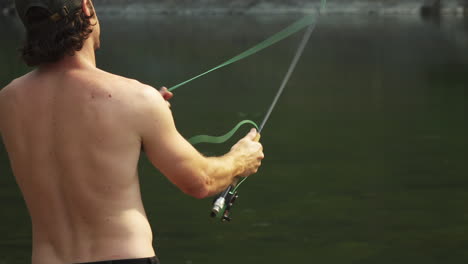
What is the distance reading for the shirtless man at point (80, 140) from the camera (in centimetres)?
255

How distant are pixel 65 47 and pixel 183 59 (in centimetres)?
2207

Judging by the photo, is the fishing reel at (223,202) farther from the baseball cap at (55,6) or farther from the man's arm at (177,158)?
the baseball cap at (55,6)

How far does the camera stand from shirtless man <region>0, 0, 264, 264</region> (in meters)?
2.55

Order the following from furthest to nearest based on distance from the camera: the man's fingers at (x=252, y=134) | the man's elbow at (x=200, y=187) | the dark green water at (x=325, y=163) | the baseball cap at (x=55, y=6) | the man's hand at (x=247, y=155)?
the dark green water at (x=325, y=163) → the man's fingers at (x=252, y=134) → the man's hand at (x=247, y=155) → the man's elbow at (x=200, y=187) → the baseball cap at (x=55, y=6)

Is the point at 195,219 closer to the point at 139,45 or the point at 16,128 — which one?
the point at 16,128

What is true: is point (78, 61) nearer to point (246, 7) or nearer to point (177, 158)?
point (177, 158)

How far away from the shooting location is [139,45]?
29594 millimetres

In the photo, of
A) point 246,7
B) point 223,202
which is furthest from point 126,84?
point 246,7


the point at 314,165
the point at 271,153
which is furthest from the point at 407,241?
the point at 271,153

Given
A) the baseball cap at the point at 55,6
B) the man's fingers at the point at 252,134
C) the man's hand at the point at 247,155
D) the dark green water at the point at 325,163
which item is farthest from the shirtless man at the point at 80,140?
the dark green water at the point at 325,163

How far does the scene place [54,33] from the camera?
255cm

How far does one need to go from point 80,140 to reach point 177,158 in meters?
0.22

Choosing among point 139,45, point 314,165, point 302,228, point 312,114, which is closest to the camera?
point 302,228

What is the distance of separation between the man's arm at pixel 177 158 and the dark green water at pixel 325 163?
14.3ft
